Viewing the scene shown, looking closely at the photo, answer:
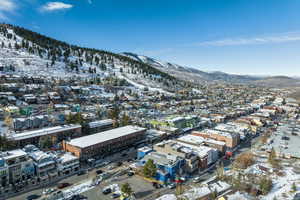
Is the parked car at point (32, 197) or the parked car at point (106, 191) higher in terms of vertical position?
the parked car at point (106, 191)

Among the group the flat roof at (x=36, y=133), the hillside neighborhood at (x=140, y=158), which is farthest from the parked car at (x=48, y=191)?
the flat roof at (x=36, y=133)

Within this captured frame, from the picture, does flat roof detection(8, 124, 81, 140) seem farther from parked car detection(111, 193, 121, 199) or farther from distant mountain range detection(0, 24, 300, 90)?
distant mountain range detection(0, 24, 300, 90)

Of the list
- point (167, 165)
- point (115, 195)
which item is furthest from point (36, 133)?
point (167, 165)

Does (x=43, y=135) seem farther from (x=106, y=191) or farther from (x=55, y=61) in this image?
(x=55, y=61)

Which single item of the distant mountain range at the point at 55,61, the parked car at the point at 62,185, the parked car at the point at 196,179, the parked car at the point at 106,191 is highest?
the distant mountain range at the point at 55,61

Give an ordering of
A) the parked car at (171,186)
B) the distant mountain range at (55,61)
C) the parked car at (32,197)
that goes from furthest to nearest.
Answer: the distant mountain range at (55,61), the parked car at (171,186), the parked car at (32,197)

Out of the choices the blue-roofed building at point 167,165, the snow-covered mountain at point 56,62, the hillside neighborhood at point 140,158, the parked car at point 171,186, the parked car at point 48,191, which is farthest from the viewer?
the snow-covered mountain at point 56,62

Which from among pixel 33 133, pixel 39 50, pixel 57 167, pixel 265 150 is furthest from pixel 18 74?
pixel 265 150

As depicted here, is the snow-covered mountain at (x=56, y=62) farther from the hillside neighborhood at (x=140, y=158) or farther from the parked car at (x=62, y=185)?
the parked car at (x=62, y=185)

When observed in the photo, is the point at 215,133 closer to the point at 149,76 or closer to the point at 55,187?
the point at 55,187

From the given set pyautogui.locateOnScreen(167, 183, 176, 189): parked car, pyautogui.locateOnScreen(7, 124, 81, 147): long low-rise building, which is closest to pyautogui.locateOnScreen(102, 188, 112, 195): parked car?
pyautogui.locateOnScreen(167, 183, 176, 189): parked car
